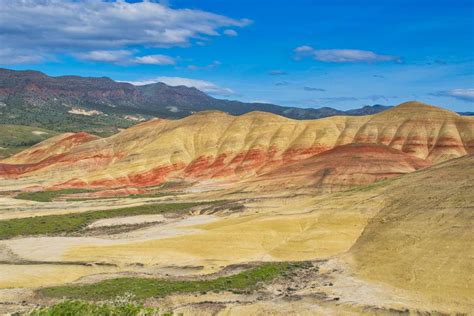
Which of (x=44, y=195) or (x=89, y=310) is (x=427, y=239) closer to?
(x=89, y=310)

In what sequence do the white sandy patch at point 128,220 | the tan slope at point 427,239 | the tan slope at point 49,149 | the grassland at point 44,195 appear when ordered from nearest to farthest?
the tan slope at point 427,239
the white sandy patch at point 128,220
the grassland at point 44,195
the tan slope at point 49,149

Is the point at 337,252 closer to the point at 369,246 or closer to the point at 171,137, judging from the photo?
the point at 369,246

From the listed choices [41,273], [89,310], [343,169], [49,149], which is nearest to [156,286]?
[41,273]

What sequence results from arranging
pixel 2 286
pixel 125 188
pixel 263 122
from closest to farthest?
1. pixel 2 286
2. pixel 125 188
3. pixel 263 122

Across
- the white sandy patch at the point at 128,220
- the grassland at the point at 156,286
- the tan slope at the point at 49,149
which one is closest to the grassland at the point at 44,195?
the white sandy patch at the point at 128,220

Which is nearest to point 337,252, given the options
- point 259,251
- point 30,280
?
point 259,251

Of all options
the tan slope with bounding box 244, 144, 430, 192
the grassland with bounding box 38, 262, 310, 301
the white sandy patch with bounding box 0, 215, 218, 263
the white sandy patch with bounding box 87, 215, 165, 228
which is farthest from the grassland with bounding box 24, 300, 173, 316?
the tan slope with bounding box 244, 144, 430, 192

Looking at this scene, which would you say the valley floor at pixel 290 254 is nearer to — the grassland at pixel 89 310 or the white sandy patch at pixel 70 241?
the white sandy patch at pixel 70 241
